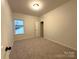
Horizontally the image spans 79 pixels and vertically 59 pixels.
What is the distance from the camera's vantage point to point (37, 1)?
5.42m

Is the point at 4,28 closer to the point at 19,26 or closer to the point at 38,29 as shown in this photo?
the point at 19,26

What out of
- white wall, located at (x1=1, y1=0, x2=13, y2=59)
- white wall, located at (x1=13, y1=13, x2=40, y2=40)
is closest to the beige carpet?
white wall, located at (x1=1, y1=0, x2=13, y2=59)

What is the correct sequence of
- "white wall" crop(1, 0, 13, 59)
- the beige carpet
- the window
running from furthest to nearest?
the window → the beige carpet → "white wall" crop(1, 0, 13, 59)

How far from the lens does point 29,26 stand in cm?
939

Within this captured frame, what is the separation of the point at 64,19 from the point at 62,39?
1.39m

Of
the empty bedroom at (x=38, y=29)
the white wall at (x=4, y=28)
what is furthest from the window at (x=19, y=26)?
the white wall at (x=4, y=28)

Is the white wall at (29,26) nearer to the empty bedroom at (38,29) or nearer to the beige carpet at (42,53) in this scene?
the empty bedroom at (38,29)

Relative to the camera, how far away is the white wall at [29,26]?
27.0ft

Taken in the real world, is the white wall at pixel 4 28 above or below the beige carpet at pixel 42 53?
above

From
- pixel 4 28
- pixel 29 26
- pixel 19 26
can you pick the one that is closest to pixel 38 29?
pixel 29 26

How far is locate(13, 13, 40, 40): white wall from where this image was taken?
324 inches

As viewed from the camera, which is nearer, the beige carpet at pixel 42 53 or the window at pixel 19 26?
the beige carpet at pixel 42 53

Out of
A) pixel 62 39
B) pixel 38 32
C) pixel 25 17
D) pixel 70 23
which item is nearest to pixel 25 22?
pixel 25 17

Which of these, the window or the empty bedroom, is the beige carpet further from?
the window
